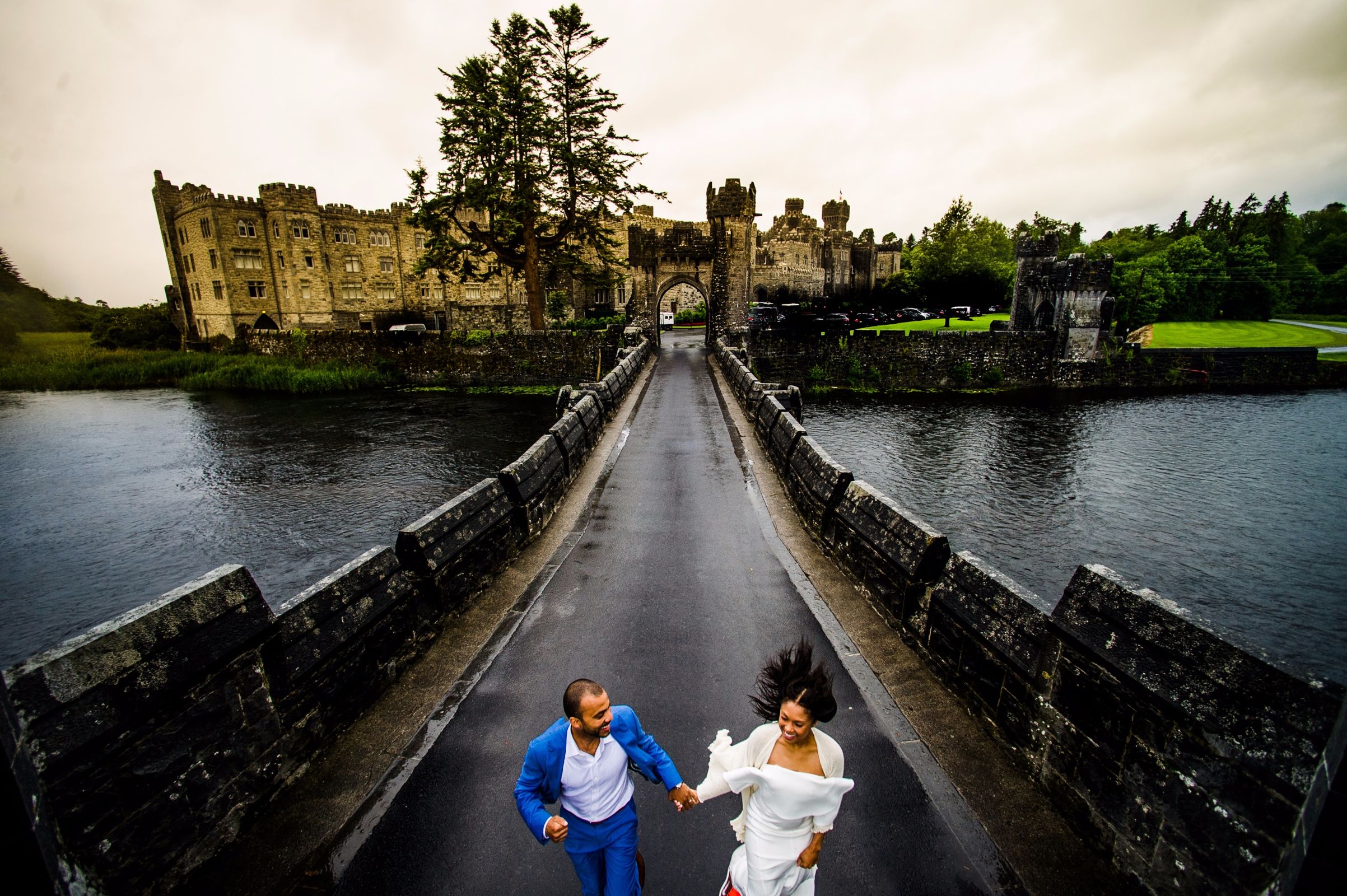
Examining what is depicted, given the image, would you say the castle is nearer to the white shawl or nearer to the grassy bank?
the grassy bank

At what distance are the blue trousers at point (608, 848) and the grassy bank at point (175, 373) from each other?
126 ft

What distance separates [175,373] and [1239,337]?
262ft

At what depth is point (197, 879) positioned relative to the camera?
2818 mm

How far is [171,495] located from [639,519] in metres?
18.2

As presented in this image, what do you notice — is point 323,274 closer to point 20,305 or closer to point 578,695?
point 20,305

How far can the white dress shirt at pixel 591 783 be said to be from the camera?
108 inches

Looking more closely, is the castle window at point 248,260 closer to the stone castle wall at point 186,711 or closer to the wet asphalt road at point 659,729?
the wet asphalt road at point 659,729

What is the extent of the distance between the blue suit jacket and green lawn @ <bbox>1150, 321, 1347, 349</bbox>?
44919 millimetres

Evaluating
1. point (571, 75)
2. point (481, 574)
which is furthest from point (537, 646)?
point (571, 75)

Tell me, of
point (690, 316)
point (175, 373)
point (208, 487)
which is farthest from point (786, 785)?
point (690, 316)

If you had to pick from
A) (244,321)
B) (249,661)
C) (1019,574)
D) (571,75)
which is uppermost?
(571,75)

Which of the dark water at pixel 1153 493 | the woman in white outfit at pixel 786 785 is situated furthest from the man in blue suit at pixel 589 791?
the dark water at pixel 1153 493

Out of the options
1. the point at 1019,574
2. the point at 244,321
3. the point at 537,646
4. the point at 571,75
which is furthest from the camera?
the point at 244,321

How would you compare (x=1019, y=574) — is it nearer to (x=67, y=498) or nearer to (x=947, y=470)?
(x=947, y=470)
